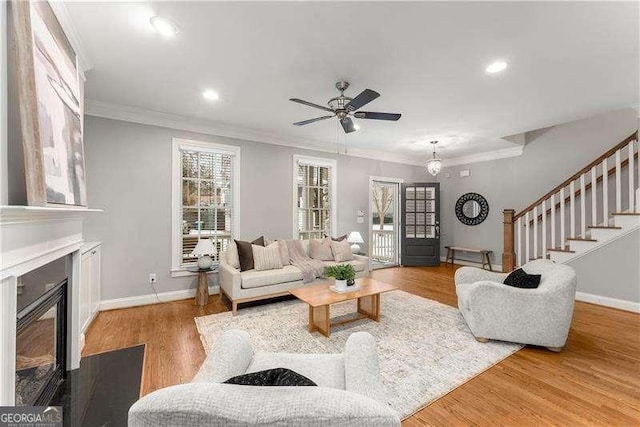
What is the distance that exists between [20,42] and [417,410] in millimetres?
2966

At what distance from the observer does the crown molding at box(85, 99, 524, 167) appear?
351 cm

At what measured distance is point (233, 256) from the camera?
3.87 m

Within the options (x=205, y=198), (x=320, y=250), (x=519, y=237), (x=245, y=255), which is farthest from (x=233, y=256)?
(x=519, y=237)

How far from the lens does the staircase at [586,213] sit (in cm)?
373

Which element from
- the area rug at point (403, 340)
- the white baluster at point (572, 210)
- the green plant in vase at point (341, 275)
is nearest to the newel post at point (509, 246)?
the white baluster at point (572, 210)

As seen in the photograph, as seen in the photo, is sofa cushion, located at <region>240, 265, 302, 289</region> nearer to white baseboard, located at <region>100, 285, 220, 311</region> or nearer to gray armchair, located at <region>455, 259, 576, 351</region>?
white baseboard, located at <region>100, 285, 220, 311</region>

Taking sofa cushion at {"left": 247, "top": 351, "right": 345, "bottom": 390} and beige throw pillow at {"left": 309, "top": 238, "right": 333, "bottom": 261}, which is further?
beige throw pillow at {"left": 309, "top": 238, "right": 333, "bottom": 261}

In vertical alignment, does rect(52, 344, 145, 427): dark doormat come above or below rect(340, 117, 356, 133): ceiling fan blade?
below

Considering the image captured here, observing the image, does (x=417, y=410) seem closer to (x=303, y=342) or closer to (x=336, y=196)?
(x=303, y=342)

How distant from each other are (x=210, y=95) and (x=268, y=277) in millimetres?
2387

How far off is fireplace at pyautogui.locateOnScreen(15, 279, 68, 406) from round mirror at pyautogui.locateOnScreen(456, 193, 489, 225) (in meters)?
7.10

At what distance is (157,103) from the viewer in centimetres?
346

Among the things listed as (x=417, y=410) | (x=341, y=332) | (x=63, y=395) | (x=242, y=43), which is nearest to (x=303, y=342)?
(x=341, y=332)

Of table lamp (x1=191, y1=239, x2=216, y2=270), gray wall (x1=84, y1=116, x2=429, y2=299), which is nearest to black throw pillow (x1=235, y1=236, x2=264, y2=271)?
table lamp (x1=191, y1=239, x2=216, y2=270)
